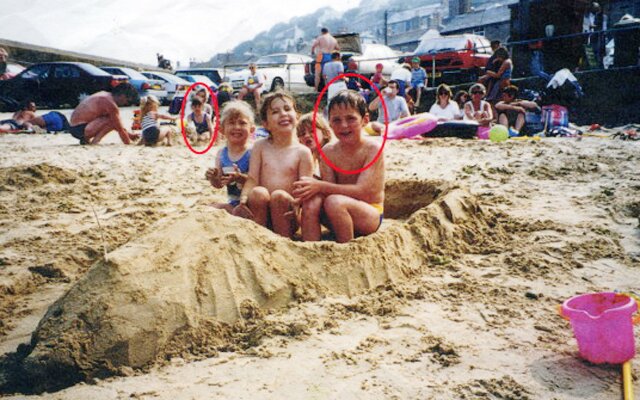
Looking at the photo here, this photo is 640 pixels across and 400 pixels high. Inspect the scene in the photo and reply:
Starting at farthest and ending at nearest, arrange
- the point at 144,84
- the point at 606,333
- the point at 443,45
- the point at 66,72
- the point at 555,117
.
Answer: the point at 144,84 < the point at 443,45 < the point at 66,72 < the point at 555,117 < the point at 606,333

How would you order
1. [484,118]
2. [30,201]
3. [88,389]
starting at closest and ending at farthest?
1. [88,389]
2. [30,201]
3. [484,118]

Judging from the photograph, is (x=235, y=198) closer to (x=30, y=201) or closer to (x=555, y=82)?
(x=30, y=201)

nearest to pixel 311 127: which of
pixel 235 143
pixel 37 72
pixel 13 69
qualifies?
pixel 235 143

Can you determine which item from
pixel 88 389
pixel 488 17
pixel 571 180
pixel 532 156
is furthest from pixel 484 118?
pixel 488 17

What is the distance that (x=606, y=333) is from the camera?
6.38 feet

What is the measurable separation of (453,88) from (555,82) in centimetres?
396

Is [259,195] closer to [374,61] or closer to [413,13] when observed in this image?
[374,61]

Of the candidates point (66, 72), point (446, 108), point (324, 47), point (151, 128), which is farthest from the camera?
point (66, 72)

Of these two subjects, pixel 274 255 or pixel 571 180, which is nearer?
pixel 274 255

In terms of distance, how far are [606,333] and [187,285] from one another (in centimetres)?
180

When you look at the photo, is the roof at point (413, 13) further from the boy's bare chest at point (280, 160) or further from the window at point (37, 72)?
the boy's bare chest at point (280, 160)

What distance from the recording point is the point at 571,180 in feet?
16.6

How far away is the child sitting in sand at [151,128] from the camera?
8086 mm

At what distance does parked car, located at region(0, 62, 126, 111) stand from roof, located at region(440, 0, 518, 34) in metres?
28.9
